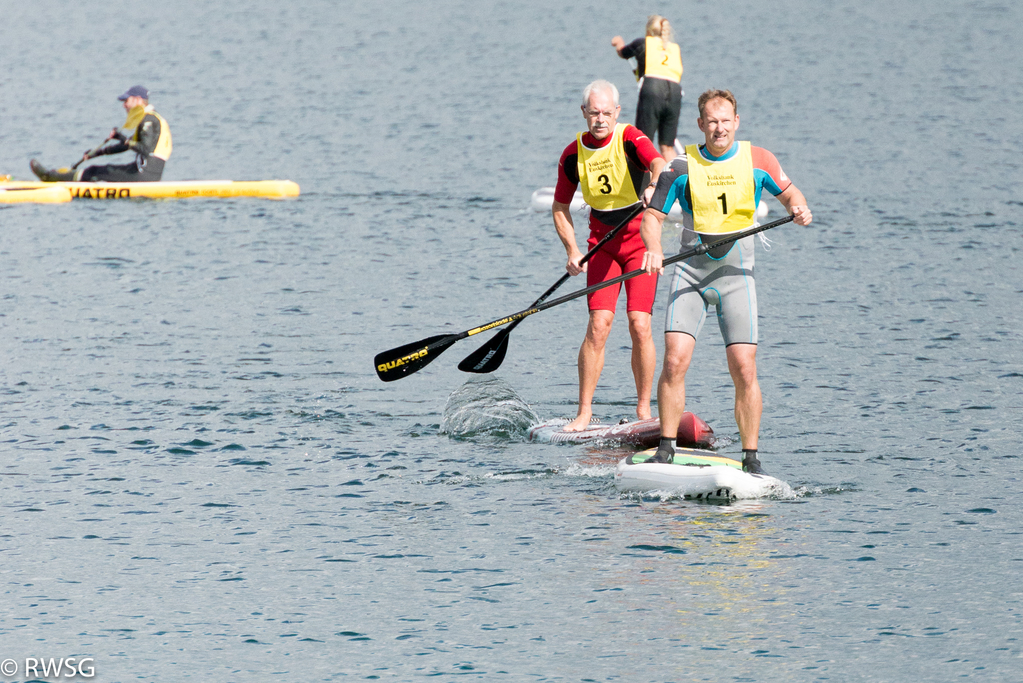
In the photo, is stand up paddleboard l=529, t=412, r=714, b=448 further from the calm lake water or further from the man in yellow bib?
the man in yellow bib

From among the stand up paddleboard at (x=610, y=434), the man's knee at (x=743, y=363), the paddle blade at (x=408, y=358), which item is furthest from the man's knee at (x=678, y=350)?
the paddle blade at (x=408, y=358)

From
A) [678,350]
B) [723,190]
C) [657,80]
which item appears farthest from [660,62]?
[678,350]

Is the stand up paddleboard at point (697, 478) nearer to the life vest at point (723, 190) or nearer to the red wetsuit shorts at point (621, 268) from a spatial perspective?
the life vest at point (723, 190)

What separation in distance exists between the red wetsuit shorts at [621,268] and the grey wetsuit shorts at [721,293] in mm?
1225

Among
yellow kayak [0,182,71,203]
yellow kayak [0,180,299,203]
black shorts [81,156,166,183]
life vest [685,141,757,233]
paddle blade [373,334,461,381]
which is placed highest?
black shorts [81,156,166,183]

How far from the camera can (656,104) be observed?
18.8 meters

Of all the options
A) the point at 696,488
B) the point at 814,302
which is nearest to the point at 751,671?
the point at 696,488

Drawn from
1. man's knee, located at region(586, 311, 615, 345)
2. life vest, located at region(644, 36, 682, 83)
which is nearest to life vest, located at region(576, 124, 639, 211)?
man's knee, located at region(586, 311, 615, 345)

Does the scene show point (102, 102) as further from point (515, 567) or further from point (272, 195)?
point (515, 567)

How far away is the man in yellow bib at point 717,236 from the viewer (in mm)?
8125

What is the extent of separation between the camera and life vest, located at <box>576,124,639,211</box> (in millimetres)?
9555

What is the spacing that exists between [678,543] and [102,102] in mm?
30099

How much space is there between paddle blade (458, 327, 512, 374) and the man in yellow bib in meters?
2.07

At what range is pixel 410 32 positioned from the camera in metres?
51.5
